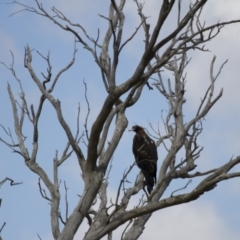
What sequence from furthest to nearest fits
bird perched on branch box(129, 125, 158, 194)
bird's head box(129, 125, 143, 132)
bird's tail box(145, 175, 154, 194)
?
1. bird's head box(129, 125, 143, 132)
2. bird perched on branch box(129, 125, 158, 194)
3. bird's tail box(145, 175, 154, 194)

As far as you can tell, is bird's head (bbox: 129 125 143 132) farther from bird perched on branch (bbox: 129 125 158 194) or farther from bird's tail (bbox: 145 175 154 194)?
bird's tail (bbox: 145 175 154 194)

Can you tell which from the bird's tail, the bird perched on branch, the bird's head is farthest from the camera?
the bird's head

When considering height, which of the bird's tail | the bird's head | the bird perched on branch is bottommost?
the bird's tail

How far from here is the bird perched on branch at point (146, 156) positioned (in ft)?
27.1

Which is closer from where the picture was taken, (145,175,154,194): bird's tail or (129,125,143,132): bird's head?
(145,175,154,194): bird's tail

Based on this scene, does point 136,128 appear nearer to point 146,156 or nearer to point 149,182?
point 146,156

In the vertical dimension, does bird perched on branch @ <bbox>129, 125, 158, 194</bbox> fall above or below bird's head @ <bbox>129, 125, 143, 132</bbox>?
below

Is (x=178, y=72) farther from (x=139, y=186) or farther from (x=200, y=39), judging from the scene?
(x=200, y=39)

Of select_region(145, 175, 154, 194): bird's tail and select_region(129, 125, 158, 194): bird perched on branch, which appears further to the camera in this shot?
select_region(129, 125, 158, 194): bird perched on branch

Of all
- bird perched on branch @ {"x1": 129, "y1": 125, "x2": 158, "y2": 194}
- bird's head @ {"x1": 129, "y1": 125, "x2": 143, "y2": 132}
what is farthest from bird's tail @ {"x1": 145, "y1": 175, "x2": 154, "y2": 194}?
bird's head @ {"x1": 129, "y1": 125, "x2": 143, "y2": 132}

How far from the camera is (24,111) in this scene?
20.4ft

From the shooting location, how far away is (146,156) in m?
8.97

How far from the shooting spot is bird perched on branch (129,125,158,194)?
8.25 meters

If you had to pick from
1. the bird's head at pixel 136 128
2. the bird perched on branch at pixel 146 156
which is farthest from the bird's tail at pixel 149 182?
the bird's head at pixel 136 128
